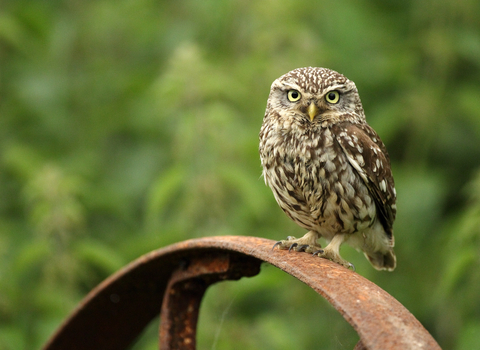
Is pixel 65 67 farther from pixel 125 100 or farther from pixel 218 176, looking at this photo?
pixel 218 176

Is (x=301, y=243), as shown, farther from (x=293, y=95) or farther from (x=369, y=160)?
(x=293, y=95)

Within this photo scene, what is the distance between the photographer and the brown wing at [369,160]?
2457 millimetres

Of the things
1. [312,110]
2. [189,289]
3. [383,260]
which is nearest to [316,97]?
[312,110]

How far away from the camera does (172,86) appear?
134 inches

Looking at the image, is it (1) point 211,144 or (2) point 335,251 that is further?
(1) point 211,144

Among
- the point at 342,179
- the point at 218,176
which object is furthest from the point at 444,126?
the point at 342,179

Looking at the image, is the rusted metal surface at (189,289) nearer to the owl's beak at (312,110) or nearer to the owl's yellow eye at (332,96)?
the owl's beak at (312,110)

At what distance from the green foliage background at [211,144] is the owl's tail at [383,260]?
0.28 m

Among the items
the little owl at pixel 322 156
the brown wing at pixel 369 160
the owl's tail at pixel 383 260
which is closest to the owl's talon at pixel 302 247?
the little owl at pixel 322 156

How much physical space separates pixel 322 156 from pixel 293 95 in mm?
285

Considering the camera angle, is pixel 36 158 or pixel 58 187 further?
pixel 36 158

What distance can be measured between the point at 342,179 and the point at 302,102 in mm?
335

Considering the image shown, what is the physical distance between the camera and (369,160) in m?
2.52

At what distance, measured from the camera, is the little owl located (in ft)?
7.99
